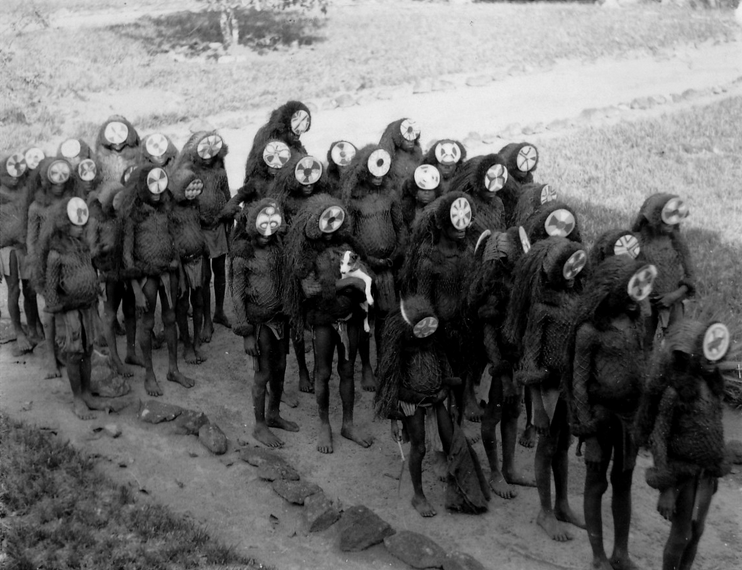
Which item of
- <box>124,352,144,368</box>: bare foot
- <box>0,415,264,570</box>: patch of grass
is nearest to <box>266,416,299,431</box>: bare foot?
<box>0,415,264,570</box>: patch of grass

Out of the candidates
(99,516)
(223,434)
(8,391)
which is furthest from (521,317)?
(8,391)

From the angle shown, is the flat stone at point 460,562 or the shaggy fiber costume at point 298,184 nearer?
the flat stone at point 460,562

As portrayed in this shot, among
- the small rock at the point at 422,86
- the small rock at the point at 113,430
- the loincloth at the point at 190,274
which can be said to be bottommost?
the small rock at the point at 113,430

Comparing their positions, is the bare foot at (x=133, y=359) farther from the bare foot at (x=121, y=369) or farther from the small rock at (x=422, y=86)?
the small rock at (x=422, y=86)

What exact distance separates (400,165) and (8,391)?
15.4 ft

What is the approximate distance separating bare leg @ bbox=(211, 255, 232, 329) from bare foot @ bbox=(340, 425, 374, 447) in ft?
9.11

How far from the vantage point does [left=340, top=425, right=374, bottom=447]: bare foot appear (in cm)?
817

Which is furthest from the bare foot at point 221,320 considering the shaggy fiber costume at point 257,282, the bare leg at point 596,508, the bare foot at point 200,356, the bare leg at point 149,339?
the bare leg at point 596,508

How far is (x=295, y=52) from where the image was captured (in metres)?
19.3

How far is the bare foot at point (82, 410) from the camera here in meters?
8.38

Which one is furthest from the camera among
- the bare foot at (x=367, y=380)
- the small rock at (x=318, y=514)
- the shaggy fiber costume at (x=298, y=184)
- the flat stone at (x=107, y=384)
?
the bare foot at (x=367, y=380)

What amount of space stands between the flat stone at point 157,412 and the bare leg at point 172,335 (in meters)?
0.65

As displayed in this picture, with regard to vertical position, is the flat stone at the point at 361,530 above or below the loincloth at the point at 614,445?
below

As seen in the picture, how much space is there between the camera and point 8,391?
8.92 metres
